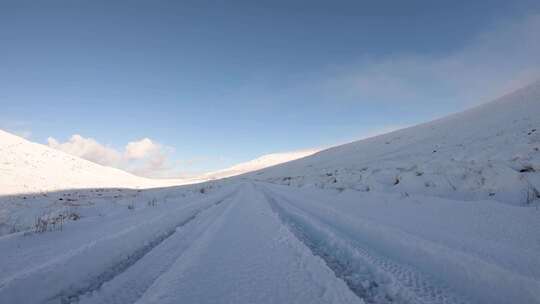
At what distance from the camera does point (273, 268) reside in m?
2.20

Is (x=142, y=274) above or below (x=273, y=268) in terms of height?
above

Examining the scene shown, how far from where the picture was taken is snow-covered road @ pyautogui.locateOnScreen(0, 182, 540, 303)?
1.72 meters

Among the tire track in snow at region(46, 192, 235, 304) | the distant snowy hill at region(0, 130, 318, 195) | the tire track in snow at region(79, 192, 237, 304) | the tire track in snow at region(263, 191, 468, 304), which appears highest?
the distant snowy hill at region(0, 130, 318, 195)

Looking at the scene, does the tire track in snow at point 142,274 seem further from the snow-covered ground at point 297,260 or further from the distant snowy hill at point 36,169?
the distant snowy hill at point 36,169

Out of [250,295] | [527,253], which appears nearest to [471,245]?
[527,253]

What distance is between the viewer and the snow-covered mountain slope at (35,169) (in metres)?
21.3

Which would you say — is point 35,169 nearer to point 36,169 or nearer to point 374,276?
point 36,169

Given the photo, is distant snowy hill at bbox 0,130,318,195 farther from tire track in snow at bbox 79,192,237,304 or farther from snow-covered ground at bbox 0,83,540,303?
tire track in snow at bbox 79,192,237,304

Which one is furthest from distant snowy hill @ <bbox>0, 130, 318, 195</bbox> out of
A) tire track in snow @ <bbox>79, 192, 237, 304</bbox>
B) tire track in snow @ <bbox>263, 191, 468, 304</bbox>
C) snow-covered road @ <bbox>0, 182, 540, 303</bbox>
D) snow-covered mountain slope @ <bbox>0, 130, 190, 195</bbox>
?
tire track in snow @ <bbox>263, 191, 468, 304</bbox>

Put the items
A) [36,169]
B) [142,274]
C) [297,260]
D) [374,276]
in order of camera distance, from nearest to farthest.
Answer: [374,276], [142,274], [297,260], [36,169]

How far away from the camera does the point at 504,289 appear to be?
5.70 ft

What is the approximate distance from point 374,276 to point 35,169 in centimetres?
3696

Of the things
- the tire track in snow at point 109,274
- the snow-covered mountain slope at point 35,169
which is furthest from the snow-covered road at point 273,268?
the snow-covered mountain slope at point 35,169

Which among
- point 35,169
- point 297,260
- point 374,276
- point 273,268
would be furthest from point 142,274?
point 35,169
